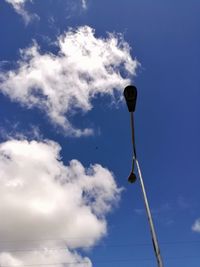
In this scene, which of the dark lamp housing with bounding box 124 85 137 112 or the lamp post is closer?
the lamp post

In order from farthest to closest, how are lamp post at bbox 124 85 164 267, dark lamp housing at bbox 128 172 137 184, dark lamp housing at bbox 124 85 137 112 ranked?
dark lamp housing at bbox 128 172 137 184 → dark lamp housing at bbox 124 85 137 112 → lamp post at bbox 124 85 164 267

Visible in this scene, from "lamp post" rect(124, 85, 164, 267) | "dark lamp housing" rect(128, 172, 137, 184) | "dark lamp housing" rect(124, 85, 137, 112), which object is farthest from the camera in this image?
"dark lamp housing" rect(128, 172, 137, 184)

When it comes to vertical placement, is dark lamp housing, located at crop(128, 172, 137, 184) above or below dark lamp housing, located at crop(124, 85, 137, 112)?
below

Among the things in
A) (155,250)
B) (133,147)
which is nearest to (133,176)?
(133,147)

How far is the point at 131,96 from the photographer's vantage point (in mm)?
14875

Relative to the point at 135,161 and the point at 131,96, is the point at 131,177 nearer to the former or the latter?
the point at 135,161

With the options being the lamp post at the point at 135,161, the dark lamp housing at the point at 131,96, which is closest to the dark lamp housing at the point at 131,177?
the lamp post at the point at 135,161

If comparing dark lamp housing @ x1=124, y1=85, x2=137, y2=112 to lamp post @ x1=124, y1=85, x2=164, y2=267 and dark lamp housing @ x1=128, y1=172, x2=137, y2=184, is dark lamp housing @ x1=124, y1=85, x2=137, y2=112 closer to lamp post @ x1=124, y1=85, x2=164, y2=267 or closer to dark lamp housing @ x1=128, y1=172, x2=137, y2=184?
lamp post @ x1=124, y1=85, x2=164, y2=267

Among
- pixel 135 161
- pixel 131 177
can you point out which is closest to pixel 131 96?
pixel 135 161

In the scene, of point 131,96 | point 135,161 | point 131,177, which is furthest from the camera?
point 131,177

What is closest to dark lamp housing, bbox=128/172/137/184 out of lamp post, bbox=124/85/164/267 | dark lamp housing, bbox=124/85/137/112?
lamp post, bbox=124/85/164/267

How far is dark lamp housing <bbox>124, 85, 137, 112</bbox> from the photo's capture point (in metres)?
14.7

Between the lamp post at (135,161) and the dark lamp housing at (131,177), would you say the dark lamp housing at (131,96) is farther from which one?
the dark lamp housing at (131,177)

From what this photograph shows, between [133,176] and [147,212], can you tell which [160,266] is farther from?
[133,176]
